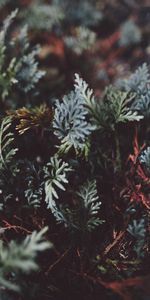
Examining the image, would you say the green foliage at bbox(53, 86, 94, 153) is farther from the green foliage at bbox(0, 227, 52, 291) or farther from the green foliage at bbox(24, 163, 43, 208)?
the green foliage at bbox(0, 227, 52, 291)

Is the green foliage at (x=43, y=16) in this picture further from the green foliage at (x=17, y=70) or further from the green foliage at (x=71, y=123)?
the green foliage at (x=71, y=123)

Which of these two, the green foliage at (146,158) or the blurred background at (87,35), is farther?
the blurred background at (87,35)

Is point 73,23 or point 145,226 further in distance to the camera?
point 73,23

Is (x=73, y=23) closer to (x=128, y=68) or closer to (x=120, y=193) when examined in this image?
(x=128, y=68)

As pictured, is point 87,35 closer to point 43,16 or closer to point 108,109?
point 43,16

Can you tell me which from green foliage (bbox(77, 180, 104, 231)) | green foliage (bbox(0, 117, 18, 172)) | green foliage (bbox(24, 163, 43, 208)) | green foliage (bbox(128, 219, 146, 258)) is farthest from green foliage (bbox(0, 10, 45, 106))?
green foliage (bbox(128, 219, 146, 258))

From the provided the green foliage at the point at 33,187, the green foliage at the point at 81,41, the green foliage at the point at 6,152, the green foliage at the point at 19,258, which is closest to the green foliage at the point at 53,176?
the green foliage at the point at 33,187

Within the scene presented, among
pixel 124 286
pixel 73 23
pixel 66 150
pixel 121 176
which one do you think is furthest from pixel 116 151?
pixel 73 23

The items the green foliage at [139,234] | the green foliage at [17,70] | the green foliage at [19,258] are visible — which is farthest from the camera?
the green foliage at [17,70]

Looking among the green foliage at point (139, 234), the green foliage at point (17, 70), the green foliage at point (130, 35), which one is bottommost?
the green foliage at point (139, 234)

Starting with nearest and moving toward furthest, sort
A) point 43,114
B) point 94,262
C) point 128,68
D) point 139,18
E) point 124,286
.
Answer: point 124,286, point 94,262, point 43,114, point 128,68, point 139,18

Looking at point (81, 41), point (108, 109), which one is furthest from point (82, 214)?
point (81, 41)
